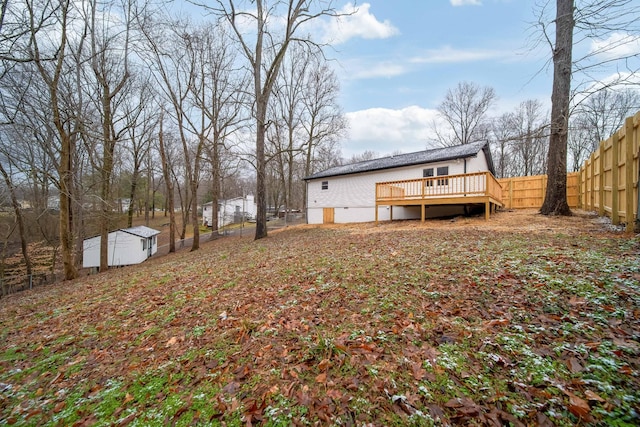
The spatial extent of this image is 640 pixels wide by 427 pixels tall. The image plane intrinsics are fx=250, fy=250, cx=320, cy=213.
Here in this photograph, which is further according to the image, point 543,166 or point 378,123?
point 543,166

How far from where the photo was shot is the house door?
56.3 feet

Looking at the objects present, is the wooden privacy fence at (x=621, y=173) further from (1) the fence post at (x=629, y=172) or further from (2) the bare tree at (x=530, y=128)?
(2) the bare tree at (x=530, y=128)

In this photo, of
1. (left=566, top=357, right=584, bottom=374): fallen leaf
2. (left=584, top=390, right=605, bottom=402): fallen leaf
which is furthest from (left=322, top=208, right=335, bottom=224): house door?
(left=584, top=390, right=605, bottom=402): fallen leaf

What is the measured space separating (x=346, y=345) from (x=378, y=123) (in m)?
24.1

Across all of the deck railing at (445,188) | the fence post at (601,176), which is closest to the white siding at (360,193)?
the deck railing at (445,188)

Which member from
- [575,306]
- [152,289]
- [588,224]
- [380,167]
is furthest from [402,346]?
[380,167]

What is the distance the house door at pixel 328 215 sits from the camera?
56.3 ft

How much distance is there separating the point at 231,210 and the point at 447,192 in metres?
30.4

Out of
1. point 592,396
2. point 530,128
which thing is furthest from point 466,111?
point 592,396

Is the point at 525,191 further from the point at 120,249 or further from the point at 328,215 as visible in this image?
the point at 120,249

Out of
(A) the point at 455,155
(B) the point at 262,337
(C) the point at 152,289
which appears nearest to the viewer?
(B) the point at 262,337

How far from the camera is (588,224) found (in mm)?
6750

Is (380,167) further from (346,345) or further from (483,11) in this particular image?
(346,345)

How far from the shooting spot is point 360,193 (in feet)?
52.2
